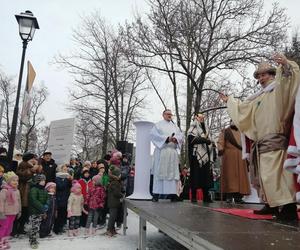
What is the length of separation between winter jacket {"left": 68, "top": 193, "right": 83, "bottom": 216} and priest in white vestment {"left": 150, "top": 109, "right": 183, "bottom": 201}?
1477mm

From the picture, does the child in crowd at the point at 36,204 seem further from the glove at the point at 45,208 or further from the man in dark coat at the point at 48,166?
the man in dark coat at the point at 48,166

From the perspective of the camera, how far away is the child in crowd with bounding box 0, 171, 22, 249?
596 cm

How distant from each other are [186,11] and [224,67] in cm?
310

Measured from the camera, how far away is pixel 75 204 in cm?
739

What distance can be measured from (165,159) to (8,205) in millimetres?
3109

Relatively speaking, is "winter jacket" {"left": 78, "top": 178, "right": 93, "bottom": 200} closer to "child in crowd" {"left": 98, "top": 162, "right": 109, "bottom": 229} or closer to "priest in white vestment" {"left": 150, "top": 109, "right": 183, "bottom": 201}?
"child in crowd" {"left": 98, "top": 162, "right": 109, "bottom": 229}

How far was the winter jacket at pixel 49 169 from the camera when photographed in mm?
7819

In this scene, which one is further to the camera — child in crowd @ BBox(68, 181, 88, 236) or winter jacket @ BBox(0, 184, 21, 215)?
child in crowd @ BBox(68, 181, 88, 236)

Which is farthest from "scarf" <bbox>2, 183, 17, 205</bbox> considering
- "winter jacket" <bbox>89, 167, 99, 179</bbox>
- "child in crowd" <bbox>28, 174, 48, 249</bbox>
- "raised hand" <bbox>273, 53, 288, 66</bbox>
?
"raised hand" <bbox>273, 53, 288, 66</bbox>

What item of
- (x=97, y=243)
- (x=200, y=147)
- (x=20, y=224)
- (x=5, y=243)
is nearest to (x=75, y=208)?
(x=20, y=224)

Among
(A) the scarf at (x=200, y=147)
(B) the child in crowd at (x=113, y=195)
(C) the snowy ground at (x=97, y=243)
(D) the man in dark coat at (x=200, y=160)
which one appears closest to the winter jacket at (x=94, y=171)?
(B) the child in crowd at (x=113, y=195)

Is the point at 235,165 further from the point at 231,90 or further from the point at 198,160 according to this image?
the point at 231,90

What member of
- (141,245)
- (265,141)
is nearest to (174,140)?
(141,245)

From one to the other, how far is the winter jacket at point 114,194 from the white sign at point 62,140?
135cm
